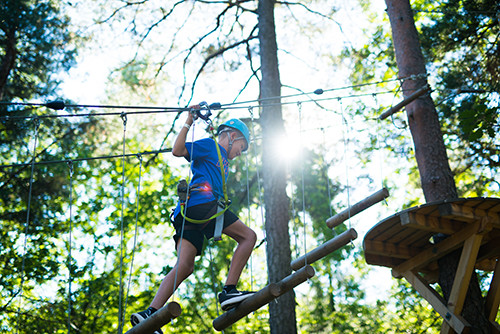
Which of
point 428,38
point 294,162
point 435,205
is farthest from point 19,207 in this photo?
point 435,205

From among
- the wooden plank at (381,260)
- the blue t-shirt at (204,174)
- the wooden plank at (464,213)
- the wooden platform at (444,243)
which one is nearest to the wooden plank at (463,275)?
the wooden platform at (444,243)

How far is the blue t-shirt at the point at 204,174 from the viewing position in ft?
10.4

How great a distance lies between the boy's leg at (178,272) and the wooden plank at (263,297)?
0.34 meters

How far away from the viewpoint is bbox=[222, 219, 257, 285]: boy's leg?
3133 millimetres

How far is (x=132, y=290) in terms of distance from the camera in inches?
506

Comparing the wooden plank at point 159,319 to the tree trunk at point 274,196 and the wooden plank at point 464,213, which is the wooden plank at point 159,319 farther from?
the tree trunk at point 274,196

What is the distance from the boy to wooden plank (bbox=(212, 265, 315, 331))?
50 mm

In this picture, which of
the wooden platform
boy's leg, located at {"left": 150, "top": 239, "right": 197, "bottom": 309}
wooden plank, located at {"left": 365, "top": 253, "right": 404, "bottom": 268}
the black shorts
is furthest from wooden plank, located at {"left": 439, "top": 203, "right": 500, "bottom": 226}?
boy's leg, located at {"left": 150, "top": 239, "right": 197, "bottom": 309}

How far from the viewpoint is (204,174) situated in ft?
10.7

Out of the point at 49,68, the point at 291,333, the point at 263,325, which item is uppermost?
the point at 49,68

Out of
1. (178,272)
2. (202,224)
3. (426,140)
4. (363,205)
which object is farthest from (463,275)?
(178,272)

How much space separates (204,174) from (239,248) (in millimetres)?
531

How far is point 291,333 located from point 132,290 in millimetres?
8550

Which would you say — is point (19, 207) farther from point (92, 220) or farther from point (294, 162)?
point (294, 162)
